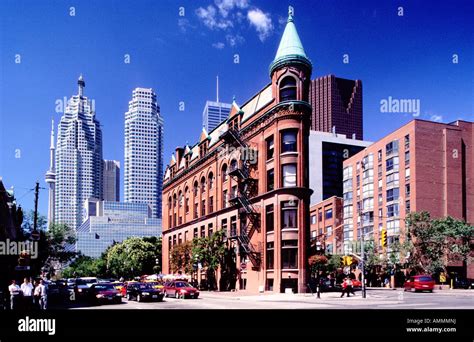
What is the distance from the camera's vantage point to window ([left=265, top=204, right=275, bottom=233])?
4934cm

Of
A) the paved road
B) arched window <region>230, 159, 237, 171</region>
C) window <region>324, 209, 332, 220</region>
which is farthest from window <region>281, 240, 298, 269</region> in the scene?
window <region>324, 209, 332, 220</region>

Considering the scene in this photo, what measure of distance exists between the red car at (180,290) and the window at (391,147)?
5106 cm

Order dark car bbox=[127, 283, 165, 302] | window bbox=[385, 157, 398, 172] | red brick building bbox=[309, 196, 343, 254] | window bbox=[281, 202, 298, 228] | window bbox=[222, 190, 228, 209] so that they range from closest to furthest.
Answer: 1. dark car bbox=[127, 283, 165, 302]
2. window bbox=[281, 202, 298, 228]
3. window bbox=[222, 190, 228, 209]
4. window bbox=[385, 157, 398, 172]
5. red brick building bbox=[309, 196, 343, 254]

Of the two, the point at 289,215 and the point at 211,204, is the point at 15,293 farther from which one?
the point at 211,204

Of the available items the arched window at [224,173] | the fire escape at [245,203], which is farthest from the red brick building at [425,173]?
the fire escape at [245,203]

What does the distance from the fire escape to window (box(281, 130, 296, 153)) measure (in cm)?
583

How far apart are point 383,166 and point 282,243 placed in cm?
4208

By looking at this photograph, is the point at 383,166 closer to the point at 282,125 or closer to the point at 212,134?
the point at 212,134

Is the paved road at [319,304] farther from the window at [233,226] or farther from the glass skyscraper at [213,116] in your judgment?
the glass skyscraper at [213,116]

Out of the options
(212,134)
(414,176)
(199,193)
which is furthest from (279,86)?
(414,176)

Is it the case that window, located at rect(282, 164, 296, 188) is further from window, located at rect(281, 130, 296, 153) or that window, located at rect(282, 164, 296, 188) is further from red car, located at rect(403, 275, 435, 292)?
red car, located at rect(403, 275, 435, 292)
